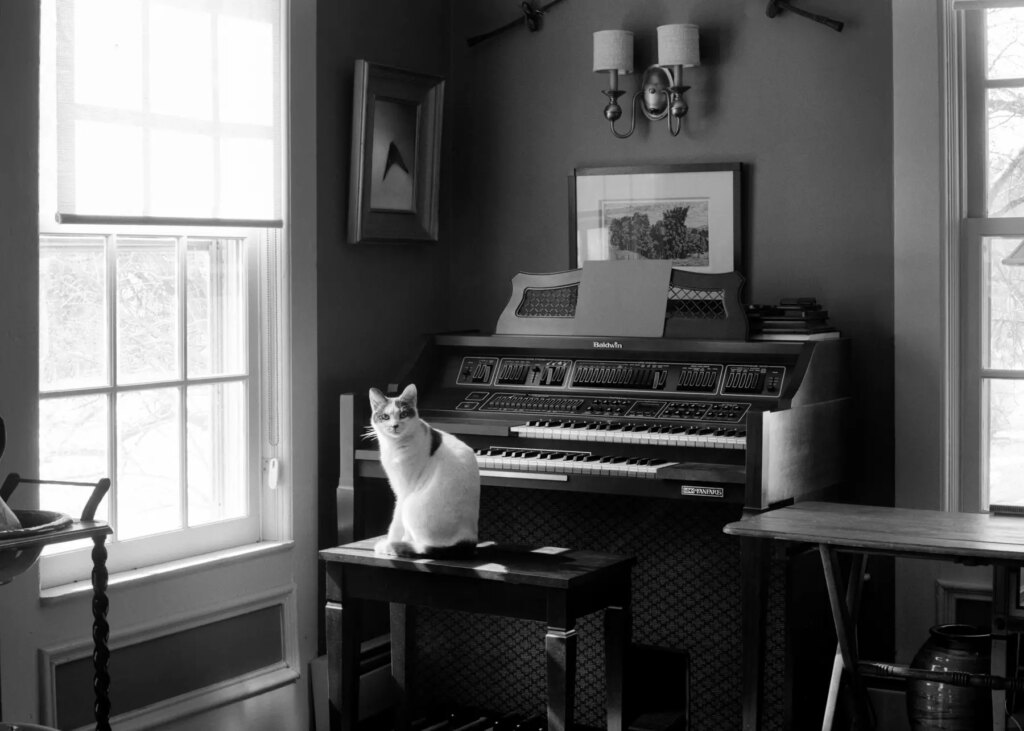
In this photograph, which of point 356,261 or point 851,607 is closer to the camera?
point 851,607

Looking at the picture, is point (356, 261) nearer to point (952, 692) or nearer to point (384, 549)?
point (384, 549)

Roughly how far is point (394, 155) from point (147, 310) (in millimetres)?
1149

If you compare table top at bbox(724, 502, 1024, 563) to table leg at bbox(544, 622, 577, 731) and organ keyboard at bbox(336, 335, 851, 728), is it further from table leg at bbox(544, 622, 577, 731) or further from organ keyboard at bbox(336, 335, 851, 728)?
table leg at bbox(544, 622, 577, 731)

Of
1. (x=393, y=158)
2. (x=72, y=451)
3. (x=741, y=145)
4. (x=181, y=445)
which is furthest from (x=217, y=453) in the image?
(x=741, y=145)

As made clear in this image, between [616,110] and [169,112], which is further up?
[616,110]

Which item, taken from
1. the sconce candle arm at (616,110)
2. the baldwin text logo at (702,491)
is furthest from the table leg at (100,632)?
the sconce candle arm at (616,110)

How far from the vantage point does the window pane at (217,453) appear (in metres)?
4.14

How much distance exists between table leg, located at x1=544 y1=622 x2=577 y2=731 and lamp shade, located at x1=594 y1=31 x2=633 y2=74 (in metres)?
2.11

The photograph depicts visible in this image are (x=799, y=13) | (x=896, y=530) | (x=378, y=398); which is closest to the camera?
(x=896, y=530)

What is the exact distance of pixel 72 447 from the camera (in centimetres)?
375

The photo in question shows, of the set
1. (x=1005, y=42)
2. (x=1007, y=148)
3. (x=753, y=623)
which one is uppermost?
(x=1005, y=42)

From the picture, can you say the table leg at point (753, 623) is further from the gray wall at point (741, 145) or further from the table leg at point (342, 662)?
the table leg at point (342, 662)

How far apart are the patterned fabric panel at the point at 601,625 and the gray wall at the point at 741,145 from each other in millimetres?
608

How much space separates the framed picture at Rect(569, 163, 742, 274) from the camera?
467cm
